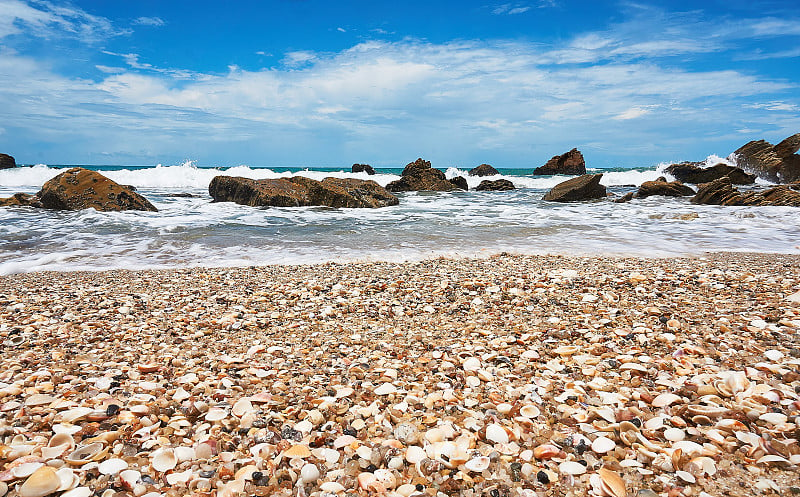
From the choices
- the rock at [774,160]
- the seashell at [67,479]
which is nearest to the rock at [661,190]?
the rock at [774,160]

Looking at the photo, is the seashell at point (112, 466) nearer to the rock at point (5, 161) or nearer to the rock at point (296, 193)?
the rock at point (296, 193)

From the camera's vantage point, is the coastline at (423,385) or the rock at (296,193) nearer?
the coastline at (423,385)

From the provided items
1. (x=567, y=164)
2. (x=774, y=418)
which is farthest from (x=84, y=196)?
(x=567, y=164)

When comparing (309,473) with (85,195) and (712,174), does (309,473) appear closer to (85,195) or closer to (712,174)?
(85,195)

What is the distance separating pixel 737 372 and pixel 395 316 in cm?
258

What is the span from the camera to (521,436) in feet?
7.14

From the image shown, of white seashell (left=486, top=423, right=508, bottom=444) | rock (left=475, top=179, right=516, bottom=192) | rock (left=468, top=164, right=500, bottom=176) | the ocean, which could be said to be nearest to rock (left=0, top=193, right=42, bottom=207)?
the ocean

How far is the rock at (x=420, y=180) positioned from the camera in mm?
26766

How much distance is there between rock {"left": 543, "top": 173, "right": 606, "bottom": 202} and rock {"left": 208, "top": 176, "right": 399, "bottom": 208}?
8502 mm

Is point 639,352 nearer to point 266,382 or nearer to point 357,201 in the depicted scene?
point 266,382

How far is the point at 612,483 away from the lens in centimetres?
181

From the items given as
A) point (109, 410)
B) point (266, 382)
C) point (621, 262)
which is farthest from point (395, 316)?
point (621, 262)

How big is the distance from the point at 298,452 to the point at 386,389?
0.74 meters

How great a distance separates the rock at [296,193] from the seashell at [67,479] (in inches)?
586
